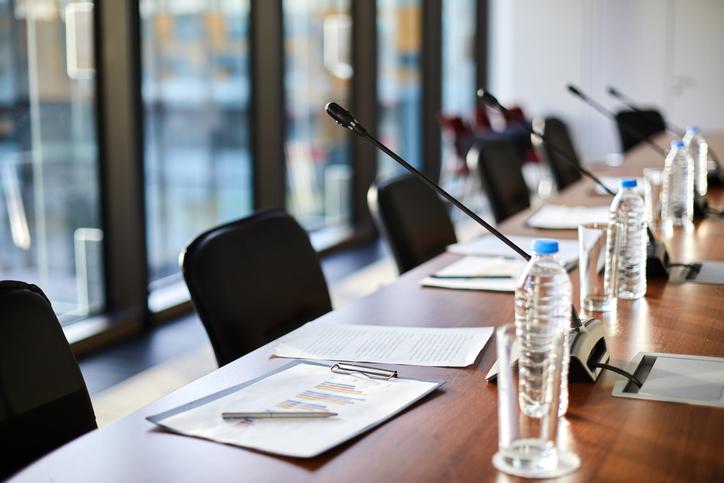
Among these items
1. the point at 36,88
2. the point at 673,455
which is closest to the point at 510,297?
the point at 673,455

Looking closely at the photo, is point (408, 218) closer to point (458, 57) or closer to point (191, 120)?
point (191, 120)

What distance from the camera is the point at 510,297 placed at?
2225mm

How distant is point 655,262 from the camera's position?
2.33 metres

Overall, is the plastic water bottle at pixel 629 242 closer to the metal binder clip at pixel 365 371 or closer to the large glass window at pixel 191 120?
the metal binder clip at pixel 365 371

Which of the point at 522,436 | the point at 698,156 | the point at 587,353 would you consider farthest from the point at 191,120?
the point at 522,436

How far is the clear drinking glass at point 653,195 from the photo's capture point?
288cm

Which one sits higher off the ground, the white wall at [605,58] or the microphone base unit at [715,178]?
the white wall at [605,58]

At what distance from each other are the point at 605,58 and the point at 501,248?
728 centimetres

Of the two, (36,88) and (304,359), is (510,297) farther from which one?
(36,88)

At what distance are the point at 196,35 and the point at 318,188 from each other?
1.78m

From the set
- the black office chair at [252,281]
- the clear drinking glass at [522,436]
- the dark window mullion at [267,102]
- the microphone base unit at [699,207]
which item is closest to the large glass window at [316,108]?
the dark window mullion at [267,102]

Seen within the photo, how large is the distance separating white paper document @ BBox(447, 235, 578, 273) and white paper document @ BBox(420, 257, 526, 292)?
84 millimetres

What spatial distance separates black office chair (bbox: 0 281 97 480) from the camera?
1461 millimetres

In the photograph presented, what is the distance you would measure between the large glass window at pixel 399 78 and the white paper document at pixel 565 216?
A: 383 centimetres
